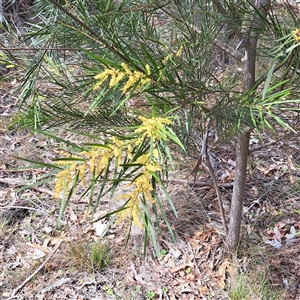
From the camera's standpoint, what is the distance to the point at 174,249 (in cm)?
148

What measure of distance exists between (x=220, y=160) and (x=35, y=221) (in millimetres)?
1033

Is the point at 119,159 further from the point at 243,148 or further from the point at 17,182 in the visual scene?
the point at 17,182

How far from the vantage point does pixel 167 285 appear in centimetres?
135

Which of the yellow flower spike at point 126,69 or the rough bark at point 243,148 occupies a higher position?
the yellow flower spike at point 126,69

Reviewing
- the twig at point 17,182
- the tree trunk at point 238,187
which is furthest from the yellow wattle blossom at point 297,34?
the twig at point 17,182

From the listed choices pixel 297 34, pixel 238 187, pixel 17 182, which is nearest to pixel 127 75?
pixel 297 34

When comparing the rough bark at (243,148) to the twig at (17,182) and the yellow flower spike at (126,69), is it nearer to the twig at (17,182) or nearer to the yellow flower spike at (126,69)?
the yellow flower spike at (126,69)

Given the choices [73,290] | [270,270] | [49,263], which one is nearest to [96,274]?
[73,290]

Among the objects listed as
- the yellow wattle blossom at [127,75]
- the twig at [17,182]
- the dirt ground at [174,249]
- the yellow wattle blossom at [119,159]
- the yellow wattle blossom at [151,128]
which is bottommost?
the dirt ground at [174,249]

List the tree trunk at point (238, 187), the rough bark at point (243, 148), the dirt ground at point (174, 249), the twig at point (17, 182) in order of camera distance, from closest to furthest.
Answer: the rough bark at point (243, 148)
the tree trunk at point (238, 187)
the dirt ground at point (174, 249)
the twig at point (17, 182)

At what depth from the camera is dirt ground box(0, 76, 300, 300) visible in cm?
133

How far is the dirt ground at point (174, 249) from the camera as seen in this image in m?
1.33

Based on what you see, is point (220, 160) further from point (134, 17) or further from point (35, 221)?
point (134, 17)

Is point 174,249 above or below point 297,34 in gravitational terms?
below
